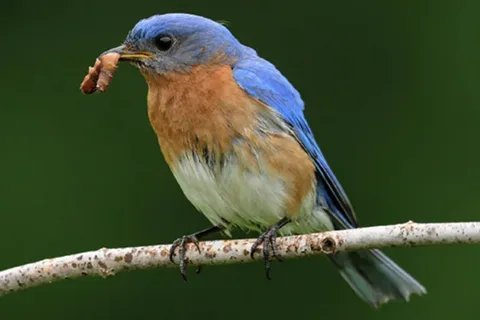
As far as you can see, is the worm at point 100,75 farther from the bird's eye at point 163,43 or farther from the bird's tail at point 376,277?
the bird's tail at point 376,277

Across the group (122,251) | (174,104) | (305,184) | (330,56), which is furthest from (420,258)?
(122,251)

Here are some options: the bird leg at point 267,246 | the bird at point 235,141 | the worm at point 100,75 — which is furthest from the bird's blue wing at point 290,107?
the bird leg at point 267,246

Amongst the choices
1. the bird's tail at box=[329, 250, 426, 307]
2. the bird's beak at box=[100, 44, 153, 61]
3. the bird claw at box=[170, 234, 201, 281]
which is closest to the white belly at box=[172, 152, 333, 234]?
the bird claw at box=[170, 234, 201, 281]

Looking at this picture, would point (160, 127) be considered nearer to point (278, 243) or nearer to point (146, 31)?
point (146, 31)

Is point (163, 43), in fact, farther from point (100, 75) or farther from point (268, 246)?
point (268, 246)

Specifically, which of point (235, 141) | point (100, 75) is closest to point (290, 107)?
point (235, 141)

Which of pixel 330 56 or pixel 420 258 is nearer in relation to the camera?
pixel 420 258

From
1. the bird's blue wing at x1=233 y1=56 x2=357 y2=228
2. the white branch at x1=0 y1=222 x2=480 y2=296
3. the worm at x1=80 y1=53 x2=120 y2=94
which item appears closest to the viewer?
the white branch at x1=0 y1=222 x2=480 y2=296

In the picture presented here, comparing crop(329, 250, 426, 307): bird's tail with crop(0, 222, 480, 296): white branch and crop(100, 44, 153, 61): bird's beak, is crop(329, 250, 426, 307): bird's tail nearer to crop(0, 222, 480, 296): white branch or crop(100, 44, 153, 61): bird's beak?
crop(0, 222, 480, 296): white branch
